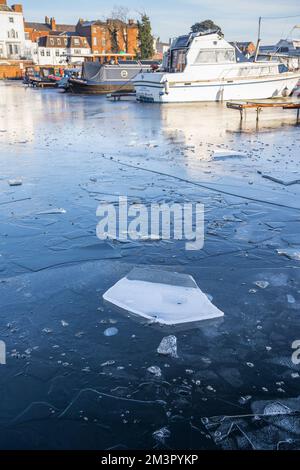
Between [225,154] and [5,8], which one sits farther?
[5,8]

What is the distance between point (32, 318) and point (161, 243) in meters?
1.88

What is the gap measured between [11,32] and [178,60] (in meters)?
58.9

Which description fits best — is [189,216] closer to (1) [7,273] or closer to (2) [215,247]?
(2) [215,247]

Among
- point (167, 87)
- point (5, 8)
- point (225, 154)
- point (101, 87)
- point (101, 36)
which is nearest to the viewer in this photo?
point (225, 154)

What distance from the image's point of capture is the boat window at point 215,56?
79.9ft

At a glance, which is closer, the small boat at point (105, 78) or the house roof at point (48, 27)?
the small boat at point (105, 78)

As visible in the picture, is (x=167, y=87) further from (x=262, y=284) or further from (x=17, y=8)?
(x=17, y=8)

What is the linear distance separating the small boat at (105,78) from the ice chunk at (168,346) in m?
33.3

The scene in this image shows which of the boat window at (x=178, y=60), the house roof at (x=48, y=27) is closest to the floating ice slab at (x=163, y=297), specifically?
the boat window at (x=178, y=60)

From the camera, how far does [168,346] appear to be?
283 cm

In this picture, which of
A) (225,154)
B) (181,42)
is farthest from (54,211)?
(181,42)

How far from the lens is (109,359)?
107 inches

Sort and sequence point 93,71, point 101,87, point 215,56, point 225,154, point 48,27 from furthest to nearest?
point 48,27 < point 93,71 < point 101,87 < point 215,56 < point 225,154

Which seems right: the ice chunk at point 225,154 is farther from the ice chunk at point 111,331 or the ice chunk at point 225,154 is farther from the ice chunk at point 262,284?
the ice chunk at point 111,331
